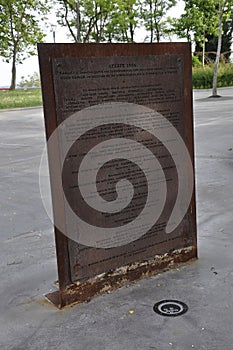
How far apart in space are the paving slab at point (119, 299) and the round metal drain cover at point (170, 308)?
0.14 ft

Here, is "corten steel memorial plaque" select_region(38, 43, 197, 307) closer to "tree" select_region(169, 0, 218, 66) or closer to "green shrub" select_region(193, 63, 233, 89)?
"green shrub" select_region(193, 63, 233, 89)

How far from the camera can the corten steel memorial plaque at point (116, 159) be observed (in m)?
2.81

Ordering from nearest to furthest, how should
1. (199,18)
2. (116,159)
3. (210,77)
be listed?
(116,159)
(210,77)
(199,18)

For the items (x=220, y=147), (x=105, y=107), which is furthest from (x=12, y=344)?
(x=220, y=147)

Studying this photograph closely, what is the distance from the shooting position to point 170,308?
2982mm

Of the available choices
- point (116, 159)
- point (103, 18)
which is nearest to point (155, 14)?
point (103, 18)

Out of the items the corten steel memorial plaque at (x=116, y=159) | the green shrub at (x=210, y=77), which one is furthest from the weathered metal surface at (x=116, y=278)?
the green shrub at (x=210, y=77)

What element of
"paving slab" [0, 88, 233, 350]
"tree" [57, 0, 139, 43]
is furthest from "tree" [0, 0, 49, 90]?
"paving slab" [0, 88, 233, 350]

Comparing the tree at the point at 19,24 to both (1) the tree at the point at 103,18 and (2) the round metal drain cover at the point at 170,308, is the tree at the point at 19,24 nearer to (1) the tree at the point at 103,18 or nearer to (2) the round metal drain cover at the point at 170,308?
(1) the tree at the point at 103,18

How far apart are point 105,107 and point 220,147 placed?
6447 mm

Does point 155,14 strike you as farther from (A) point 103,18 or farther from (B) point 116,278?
(B) point 116,278

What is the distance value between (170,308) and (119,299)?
0.37 m

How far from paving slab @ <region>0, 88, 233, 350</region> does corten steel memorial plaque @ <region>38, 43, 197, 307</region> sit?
0.53 feet

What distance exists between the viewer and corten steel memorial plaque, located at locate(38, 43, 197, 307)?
2.81m
